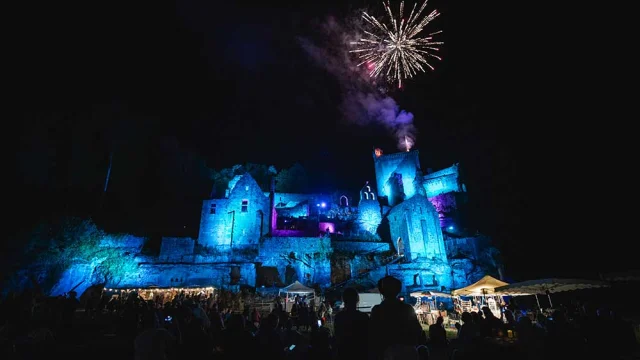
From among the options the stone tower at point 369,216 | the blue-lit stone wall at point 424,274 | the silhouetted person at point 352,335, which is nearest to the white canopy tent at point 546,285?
the silhouetted person at point 352,335

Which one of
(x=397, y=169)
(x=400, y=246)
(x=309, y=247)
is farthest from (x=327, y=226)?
(x=397, y=169)

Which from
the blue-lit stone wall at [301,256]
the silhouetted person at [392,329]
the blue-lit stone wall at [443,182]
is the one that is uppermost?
the blue-lit stone wall at [443,182]

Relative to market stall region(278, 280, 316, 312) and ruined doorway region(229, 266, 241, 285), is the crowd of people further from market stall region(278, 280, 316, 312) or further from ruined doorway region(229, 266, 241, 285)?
ruined doorway region(229, 266, 241, 285)

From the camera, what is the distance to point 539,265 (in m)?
46.7

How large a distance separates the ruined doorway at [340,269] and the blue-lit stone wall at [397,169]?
20683mm

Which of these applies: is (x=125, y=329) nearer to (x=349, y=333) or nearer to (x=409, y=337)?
(x=349, y=333)

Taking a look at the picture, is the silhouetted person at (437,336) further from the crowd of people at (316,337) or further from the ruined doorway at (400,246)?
the ruined doorway at (400,246)

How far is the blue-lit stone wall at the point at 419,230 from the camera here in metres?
38.5

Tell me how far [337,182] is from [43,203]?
165 feet

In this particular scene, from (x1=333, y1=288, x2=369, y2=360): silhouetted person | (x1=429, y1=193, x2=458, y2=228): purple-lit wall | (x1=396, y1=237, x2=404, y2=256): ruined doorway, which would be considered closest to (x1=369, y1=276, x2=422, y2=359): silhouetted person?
(x1=333, y1=288, x2=369, y2=360): silhouetted person

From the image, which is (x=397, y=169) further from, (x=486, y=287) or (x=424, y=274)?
(x=486, y=287)

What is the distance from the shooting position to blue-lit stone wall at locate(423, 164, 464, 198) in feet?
177

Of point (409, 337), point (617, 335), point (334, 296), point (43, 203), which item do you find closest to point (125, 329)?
point (409, 337)

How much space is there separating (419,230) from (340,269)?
1314cm
